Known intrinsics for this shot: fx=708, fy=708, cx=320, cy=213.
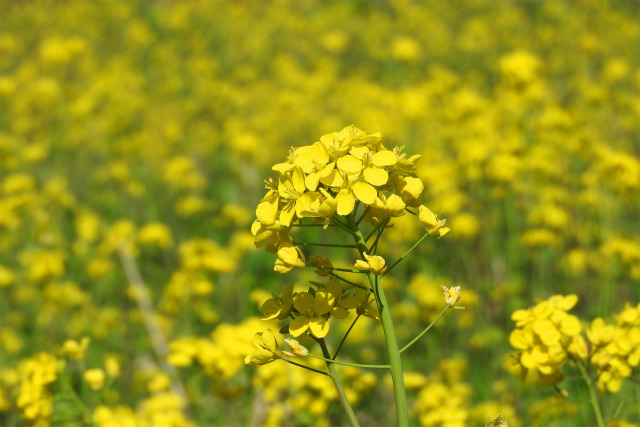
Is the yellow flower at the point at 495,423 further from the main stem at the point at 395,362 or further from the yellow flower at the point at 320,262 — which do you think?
the yellow flower at the point at 320,262

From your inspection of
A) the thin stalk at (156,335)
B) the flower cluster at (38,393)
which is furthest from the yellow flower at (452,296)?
the thin stalk at (156,335)

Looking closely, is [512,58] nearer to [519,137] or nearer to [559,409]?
[519,137]

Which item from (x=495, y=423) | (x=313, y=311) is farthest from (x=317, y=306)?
(x=495, y=423)

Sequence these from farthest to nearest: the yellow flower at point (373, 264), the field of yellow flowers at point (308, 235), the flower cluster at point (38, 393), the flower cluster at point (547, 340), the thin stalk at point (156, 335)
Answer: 1. the thin stalk at point (156, 335)
2. the field of yellow flowers at point (308, 235)
3. the flower cluster at point (38, 393)
4. the flower cluster at point (547, 340)
5. the yellow flower at point (373, 264)

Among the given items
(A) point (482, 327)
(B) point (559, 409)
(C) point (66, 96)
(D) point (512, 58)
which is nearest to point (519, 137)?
(D) point (512, 58)

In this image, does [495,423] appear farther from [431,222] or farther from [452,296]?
[431,222]
